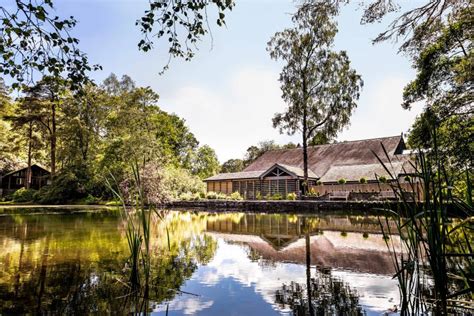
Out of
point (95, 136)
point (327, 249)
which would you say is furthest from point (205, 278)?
point (95, 136)

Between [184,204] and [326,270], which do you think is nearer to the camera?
[326,270]

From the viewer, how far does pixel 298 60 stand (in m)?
25.9

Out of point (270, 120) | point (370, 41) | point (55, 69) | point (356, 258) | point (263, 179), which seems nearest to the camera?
point (55, 69)

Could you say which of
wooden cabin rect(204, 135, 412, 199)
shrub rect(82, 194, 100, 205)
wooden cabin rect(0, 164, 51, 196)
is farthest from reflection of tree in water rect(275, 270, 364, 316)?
wooden cabin rect(0, 164, 51, 196)

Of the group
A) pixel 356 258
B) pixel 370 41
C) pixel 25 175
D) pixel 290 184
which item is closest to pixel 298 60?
pixel 290 184

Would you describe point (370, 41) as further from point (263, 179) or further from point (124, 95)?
point (124, 95)

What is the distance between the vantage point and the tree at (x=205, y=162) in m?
46.6

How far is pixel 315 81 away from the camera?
2584 cm

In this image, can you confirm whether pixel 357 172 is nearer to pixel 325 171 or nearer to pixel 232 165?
pixel 325 171

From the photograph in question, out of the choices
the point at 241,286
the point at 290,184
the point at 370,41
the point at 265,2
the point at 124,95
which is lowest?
the point at 241,286

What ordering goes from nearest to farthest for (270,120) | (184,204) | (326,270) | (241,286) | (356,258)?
1. (241,286)
2. (326,270)
3. (356,258)
4. (184,204)
5. (270,120)

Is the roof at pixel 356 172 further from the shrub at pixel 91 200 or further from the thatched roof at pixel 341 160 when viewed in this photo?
the shrub at pixel 91 200

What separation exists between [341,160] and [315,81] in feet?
28.5

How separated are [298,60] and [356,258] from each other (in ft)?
73.1
